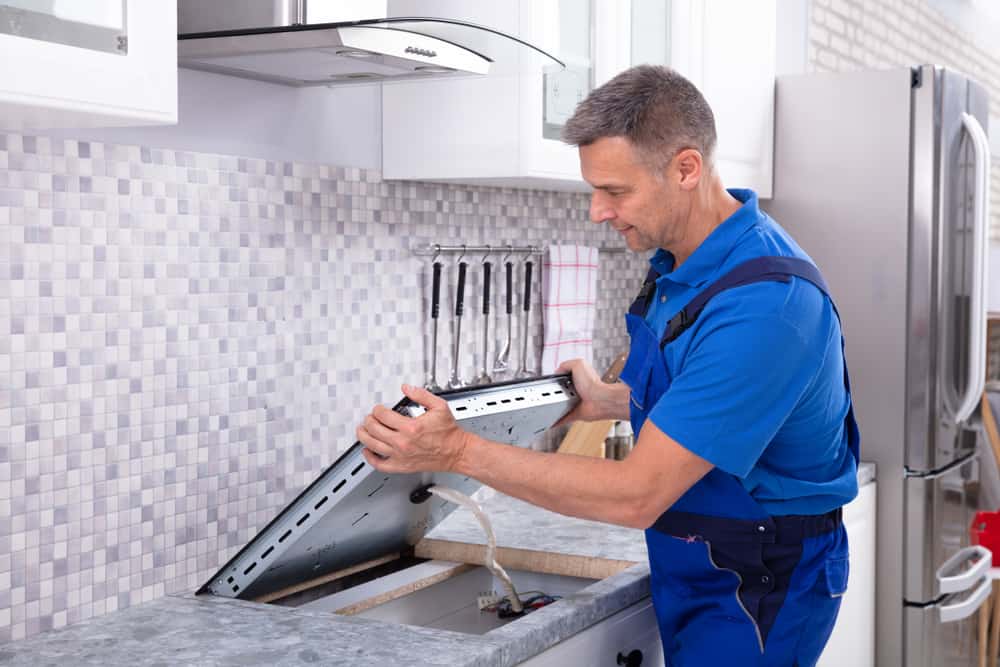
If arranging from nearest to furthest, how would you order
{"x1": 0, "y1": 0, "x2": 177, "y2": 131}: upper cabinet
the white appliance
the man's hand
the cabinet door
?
1. {"x1": 0, "y1": 0, "x2": 177, "y2": 131}: upper cabinet
2. the man's hand
3. the cabinet door
4. the white appliance

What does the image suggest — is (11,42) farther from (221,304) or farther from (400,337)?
(400,337)

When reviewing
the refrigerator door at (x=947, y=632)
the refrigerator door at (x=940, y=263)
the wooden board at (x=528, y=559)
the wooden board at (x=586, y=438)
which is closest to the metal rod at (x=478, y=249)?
the wooden board at (x=586, y=438)

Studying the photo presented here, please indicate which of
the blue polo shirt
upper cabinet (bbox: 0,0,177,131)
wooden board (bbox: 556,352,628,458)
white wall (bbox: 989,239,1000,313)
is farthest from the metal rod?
white wall (bbox: 989,239,1000,313)

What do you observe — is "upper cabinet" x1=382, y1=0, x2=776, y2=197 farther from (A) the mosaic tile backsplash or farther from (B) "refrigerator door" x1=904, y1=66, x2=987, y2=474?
(B) "refrigerator door" x1=904, y1=66, x2=987, y2=474

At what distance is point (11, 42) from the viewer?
123 cm

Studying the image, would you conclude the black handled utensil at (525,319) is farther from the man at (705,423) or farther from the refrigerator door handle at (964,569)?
the refrigerator door handle at (964,569)

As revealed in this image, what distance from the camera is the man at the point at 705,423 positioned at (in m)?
1.71

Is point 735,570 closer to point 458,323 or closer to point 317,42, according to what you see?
point 458,323

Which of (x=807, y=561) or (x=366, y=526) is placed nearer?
(x=807, y=561)

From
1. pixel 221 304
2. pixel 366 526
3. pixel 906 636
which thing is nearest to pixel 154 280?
pixel 221 304

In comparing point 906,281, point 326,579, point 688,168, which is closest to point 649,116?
point 688,168

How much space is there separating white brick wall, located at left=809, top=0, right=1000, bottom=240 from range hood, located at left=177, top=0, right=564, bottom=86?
268 centimetres

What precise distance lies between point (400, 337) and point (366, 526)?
0.55 meters

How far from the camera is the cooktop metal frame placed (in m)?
1.81
